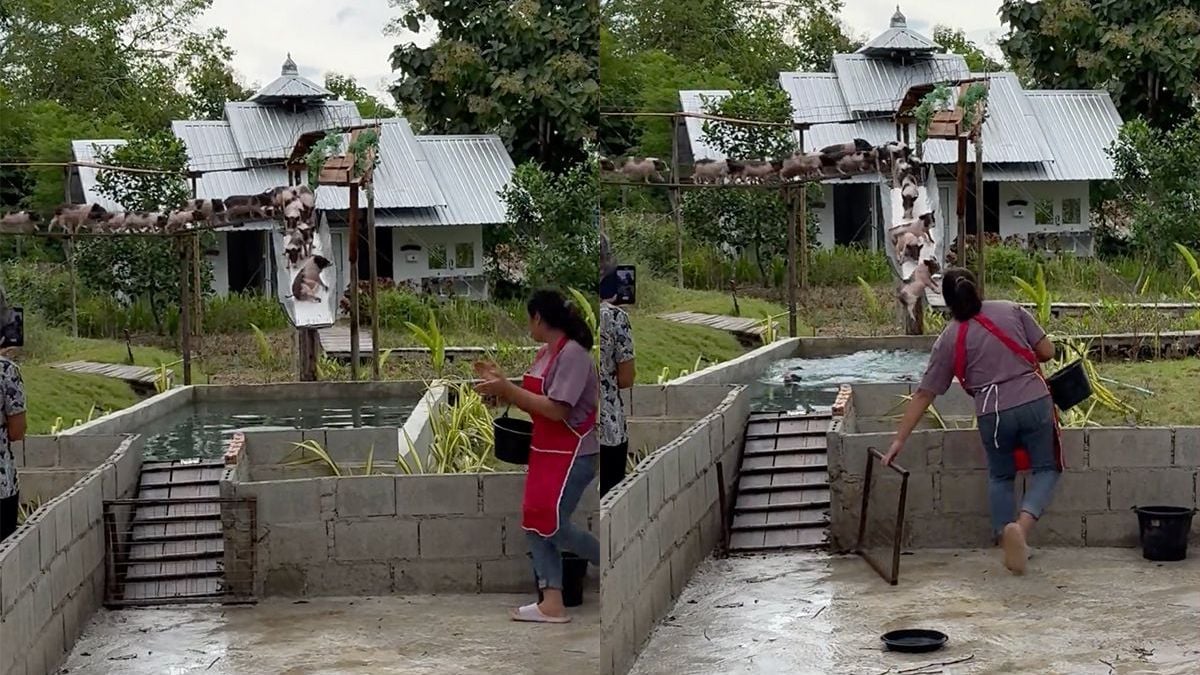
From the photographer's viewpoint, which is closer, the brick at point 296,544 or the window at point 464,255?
the window at point 464,255

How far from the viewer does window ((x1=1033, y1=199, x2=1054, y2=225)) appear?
27.2 feet

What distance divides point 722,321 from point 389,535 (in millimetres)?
2199

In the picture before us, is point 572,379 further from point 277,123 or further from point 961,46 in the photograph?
point 961,46

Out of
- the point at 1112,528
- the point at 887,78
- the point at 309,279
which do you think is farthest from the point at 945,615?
the point at 887,78

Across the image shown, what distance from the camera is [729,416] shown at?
6.82 meters

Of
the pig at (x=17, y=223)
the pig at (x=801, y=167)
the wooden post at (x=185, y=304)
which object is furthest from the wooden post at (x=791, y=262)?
the pig at (x=17, y=223)

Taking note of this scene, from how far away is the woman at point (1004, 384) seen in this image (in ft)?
19.6

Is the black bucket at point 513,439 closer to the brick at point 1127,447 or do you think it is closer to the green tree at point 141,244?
the green tree at point 141,244

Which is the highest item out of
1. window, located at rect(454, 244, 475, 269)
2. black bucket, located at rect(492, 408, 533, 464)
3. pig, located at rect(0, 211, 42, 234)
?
pig, located at rect(0, 211, 42, 234)

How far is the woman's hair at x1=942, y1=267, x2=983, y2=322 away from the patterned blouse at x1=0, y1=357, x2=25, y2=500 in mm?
3155

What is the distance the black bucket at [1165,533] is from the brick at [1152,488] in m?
0.21

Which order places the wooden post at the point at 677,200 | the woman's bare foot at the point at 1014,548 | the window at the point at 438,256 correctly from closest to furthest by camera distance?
the window at the point at 438,256 → the woman's bare foot at the point at 1014,548 → the wooden post at the point at 677,200

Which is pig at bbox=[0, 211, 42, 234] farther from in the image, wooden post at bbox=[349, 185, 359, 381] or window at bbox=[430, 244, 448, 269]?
window at bbox=[430, 244, 448, 269]

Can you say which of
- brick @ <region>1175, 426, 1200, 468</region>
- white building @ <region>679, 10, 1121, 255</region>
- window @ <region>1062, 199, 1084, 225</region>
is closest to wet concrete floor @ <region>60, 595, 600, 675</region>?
brick @ <region>1175, 426, 1200, 468</region>
